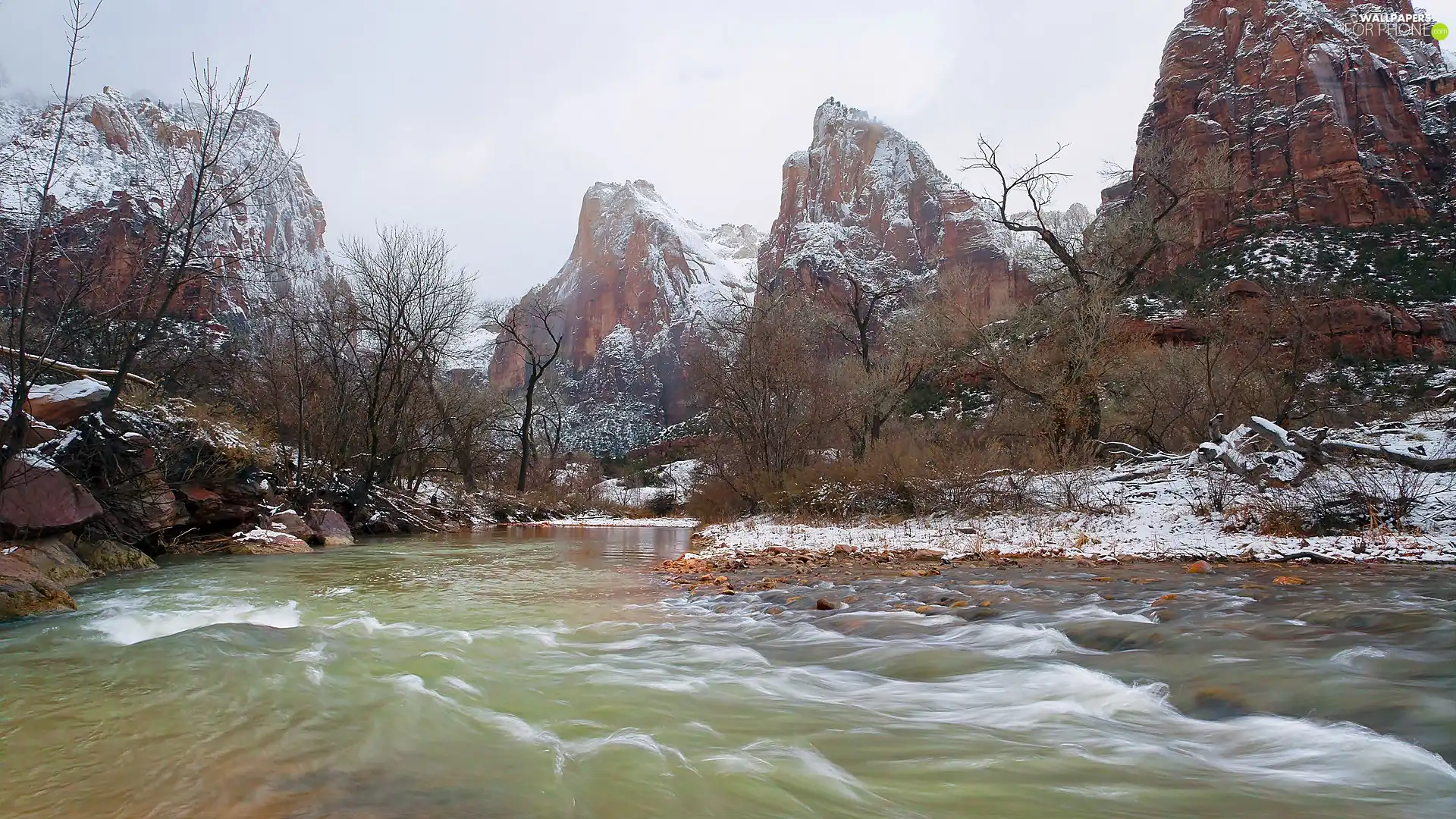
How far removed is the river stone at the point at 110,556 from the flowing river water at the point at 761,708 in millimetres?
3888

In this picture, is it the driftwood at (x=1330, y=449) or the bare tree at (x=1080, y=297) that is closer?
the driftwood at (x=1330, y=449)

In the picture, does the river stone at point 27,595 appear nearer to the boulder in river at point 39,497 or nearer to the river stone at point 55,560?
the river stone at point 55,560

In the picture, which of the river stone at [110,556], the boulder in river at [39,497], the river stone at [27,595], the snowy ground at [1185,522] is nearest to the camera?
the river stone at [27,595]

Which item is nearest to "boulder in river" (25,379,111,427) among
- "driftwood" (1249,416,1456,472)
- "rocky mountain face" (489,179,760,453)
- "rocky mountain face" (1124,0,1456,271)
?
"driftwood" (1249,416,1456,472)

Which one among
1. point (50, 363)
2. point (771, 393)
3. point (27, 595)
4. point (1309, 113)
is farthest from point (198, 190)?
point (1309, 113)

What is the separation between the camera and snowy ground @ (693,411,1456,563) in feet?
27.9

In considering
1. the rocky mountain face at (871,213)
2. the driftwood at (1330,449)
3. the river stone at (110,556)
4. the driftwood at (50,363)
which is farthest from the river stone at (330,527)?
the rocky mountain face at (871,213)

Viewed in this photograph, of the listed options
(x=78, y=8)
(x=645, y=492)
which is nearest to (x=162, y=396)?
(x=78, y=8)

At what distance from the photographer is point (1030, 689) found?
3494mm

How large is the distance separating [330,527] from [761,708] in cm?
1580

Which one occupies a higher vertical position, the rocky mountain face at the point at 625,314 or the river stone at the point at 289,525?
the rocky mountain face at the point at 625,314

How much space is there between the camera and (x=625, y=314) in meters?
157

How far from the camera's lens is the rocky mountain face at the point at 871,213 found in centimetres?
10381

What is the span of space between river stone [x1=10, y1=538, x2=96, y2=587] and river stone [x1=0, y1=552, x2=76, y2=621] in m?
1.14
